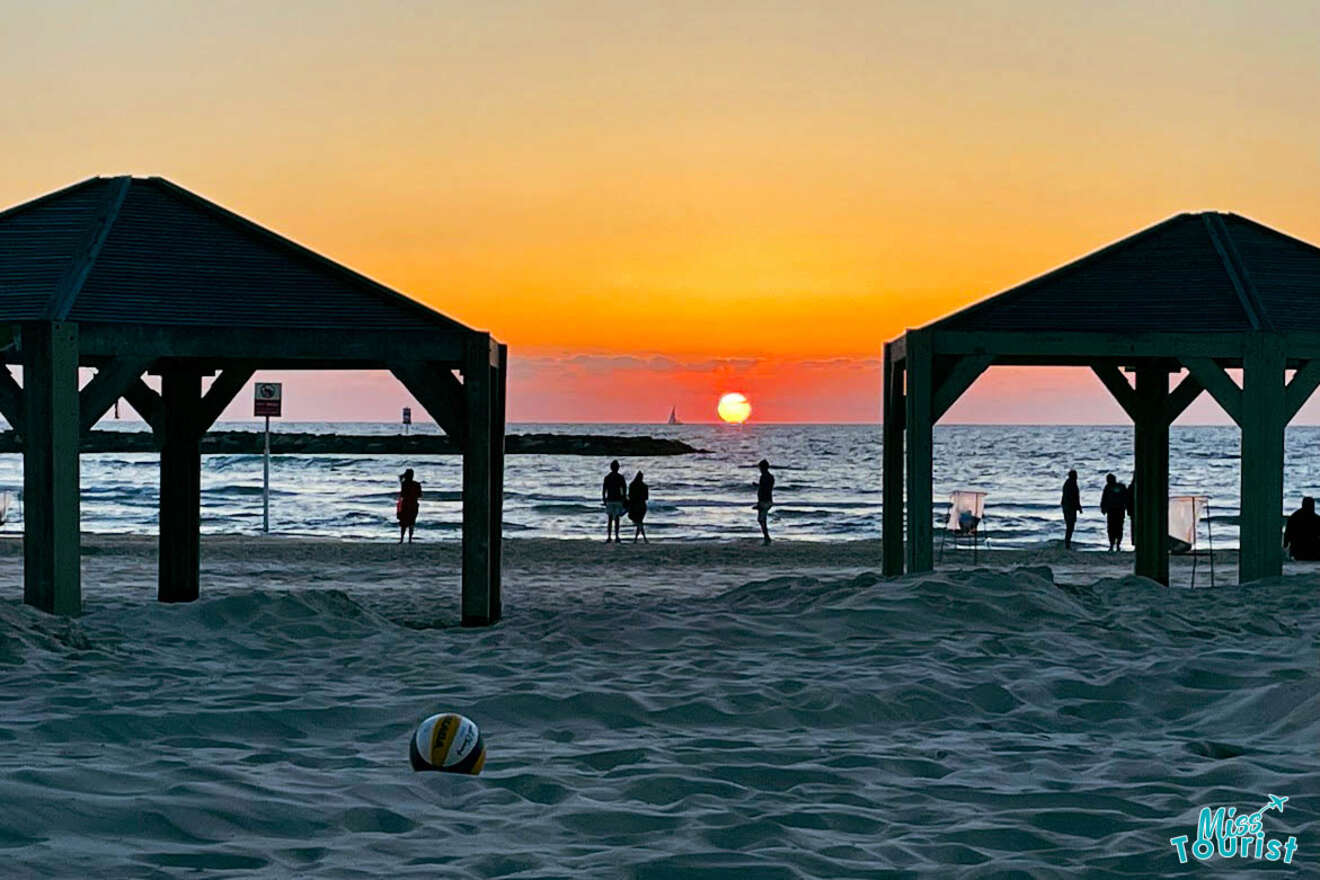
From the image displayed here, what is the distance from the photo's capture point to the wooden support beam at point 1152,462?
15141 millimetres

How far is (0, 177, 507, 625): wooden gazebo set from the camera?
34.1ft

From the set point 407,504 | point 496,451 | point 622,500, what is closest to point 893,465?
point 496,451

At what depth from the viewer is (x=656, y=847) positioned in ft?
15.6

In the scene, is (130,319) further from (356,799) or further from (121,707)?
(356,799)

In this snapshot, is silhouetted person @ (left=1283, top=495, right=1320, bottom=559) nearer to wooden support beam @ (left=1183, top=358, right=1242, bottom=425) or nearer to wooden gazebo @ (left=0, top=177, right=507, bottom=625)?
wooden support beam @ (left=1183, top=358, right=1242, bottom=425)

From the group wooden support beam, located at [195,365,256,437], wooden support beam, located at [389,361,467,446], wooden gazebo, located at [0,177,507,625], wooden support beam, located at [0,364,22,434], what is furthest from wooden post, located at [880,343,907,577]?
wooden support beam, located at [0,364,22,434]

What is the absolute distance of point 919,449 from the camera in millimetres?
12805

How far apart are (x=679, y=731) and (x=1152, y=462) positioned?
383 inches

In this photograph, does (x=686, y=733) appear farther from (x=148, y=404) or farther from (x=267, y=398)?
(x=267, y=398)

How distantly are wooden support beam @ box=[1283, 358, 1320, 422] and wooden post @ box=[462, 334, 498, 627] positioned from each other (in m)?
7.06

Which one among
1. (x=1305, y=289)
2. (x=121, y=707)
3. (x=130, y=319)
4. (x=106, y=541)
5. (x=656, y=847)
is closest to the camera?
(x=656, y=847)

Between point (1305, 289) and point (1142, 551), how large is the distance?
132 inches

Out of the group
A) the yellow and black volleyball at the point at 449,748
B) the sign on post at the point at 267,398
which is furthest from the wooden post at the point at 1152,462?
the sign on post at the point at 267,398

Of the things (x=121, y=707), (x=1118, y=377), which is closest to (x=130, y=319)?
(x=121, y=707)
